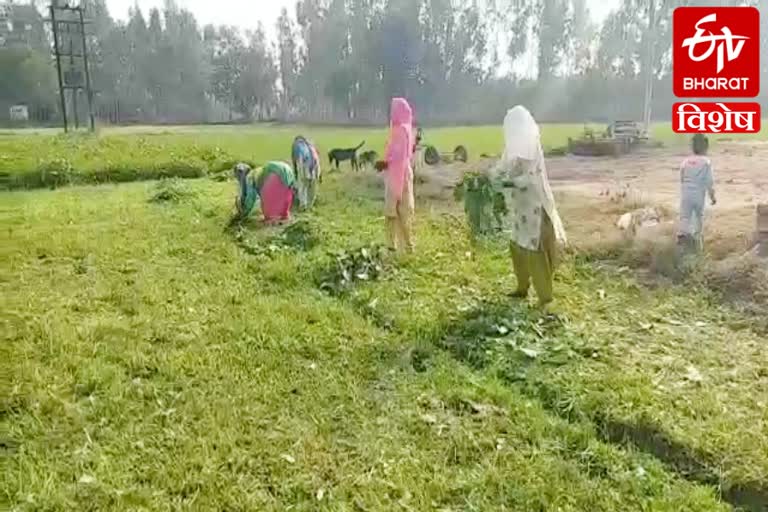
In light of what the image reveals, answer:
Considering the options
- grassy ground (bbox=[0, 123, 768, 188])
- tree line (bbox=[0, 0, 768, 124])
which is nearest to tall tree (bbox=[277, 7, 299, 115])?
tree line (bbox=[0, 0, 768, 124])

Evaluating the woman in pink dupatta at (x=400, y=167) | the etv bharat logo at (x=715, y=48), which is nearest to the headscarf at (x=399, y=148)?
the woman in pink dupatta at (x=400, y=167)

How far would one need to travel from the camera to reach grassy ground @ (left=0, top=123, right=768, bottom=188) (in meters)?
13.5

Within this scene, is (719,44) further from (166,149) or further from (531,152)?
(166,149)

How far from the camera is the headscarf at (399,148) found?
5.46 meters

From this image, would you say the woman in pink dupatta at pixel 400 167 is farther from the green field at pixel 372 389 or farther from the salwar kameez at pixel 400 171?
the green field at pixel 372 389

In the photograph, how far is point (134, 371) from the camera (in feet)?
11.5

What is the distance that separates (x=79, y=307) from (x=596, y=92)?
13610 mm

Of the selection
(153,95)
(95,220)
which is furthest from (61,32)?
(95,220)

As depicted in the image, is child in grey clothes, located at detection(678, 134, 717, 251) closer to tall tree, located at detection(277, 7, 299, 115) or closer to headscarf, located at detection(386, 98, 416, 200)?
headscarf, located at detection(386, 98, 416, 200)

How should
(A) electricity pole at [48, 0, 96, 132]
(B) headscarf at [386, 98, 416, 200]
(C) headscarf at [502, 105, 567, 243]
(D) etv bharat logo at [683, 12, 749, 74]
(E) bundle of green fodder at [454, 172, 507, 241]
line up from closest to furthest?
(C) headscarf at [502, 105, 567, 243], (E) bundle of green fodder at [454, 172, 507, 241], (D) etv bharat logo at [683, 12, 749, 74], (B) headscarf at [386, 98, 416, 200], (A) electricity pole at [48, 0, 96, 132]

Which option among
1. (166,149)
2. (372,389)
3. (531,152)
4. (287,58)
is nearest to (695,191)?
(531,152)

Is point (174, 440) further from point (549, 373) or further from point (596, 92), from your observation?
point (596, 92)

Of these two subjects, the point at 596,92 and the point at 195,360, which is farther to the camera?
the point at 596,92

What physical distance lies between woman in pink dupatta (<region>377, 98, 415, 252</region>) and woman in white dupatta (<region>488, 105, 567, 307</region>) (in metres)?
1.37
